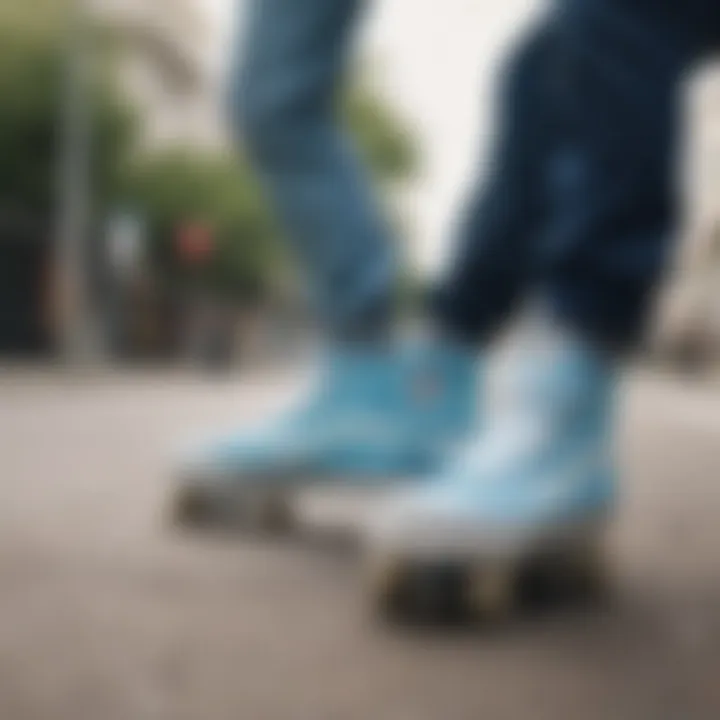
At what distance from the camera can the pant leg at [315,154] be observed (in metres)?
0.73

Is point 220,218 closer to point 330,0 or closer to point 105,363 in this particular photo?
point 330,0

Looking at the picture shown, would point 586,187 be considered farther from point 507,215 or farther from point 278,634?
point 278,634

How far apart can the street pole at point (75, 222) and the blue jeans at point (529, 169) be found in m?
0.65

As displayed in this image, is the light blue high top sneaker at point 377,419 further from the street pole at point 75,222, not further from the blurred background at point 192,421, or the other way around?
the street pole at point 75,222

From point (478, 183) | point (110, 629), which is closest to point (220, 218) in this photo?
point (478, 183)

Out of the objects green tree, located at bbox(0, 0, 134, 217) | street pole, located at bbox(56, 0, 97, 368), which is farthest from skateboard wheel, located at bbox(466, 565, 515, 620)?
street pole, located at bbox(56, 0, 97, 368)

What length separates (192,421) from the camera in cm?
133

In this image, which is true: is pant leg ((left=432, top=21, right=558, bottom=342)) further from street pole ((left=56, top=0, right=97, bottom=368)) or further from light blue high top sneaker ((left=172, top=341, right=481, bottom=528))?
street pole ((left=56, top=0, right=97, bottom=368))

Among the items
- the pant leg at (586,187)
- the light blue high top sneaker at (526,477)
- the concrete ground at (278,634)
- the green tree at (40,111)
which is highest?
the green tree at (40,111)

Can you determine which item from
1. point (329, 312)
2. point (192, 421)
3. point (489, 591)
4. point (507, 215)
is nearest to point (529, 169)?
point (507, 215)

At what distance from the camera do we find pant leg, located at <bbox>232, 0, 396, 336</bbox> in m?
0.73

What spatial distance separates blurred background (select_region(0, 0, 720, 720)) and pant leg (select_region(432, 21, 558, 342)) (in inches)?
0.9

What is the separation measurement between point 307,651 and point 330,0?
0.39 metres

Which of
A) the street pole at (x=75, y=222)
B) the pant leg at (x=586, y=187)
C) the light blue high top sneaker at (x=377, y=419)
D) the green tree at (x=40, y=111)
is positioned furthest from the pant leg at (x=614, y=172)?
the street pole at (x=75, y=222)
